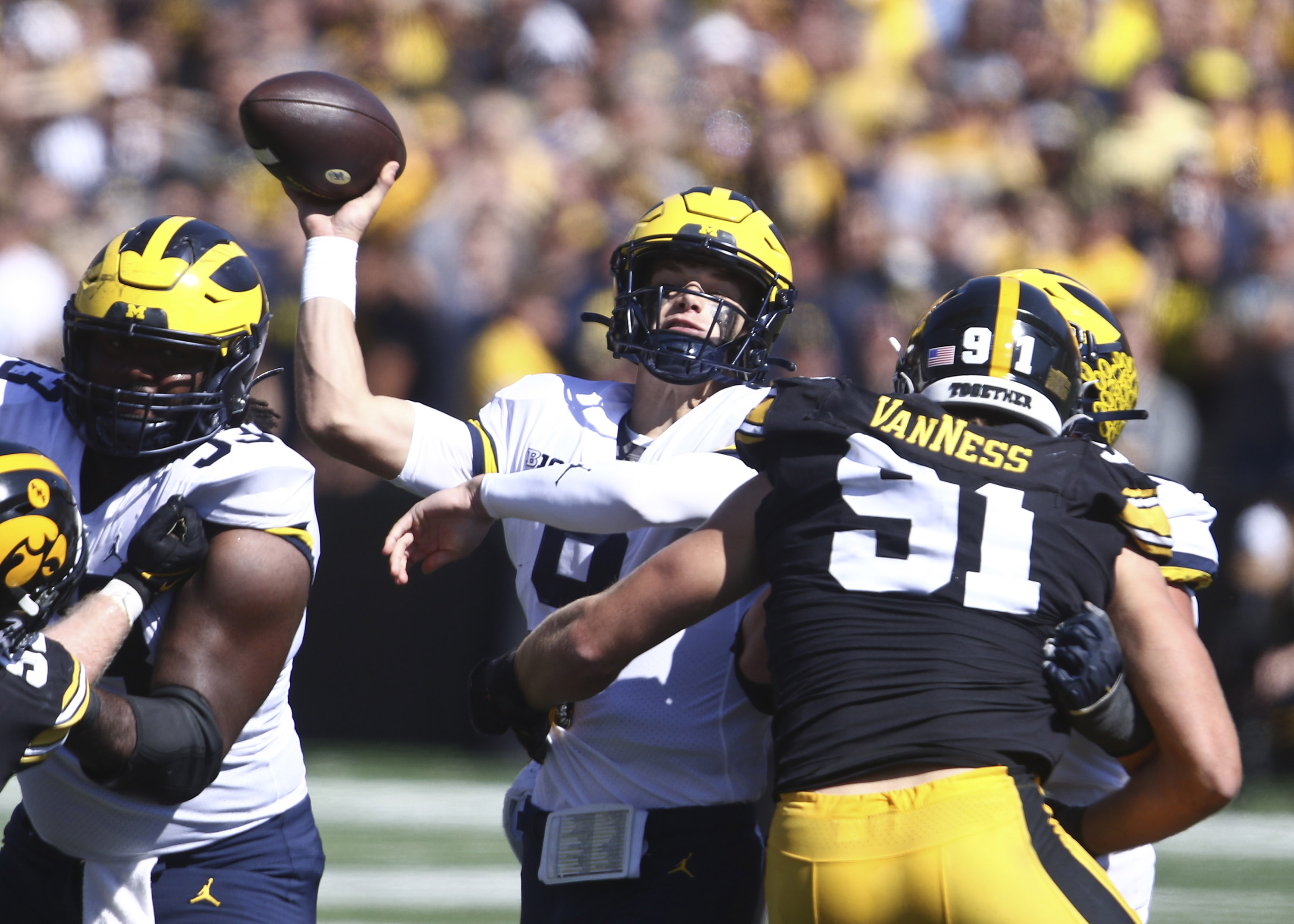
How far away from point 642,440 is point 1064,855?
1230mm

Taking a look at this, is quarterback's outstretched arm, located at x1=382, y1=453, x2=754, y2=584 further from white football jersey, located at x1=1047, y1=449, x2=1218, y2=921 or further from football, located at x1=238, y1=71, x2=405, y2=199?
football, located at x1=238, y1=71, x2=405, y2=199

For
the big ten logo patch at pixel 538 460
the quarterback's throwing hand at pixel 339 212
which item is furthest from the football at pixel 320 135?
the big ten logo patch at pixel 538 460

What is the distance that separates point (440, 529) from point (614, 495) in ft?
1.18

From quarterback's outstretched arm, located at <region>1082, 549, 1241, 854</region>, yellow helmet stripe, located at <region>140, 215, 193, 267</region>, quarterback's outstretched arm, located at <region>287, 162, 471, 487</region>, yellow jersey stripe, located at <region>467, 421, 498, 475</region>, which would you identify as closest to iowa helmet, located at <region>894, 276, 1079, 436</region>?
quarterback's outstretched arm, located at <region>1082, 549, 1241, 854</region>

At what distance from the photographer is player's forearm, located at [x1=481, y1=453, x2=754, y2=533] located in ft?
→ 8.30

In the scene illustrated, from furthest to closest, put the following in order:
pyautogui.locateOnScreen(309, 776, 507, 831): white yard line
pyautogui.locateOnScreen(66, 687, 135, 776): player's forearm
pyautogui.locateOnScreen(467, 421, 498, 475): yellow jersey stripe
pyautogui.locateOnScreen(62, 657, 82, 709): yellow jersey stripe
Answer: pyautogui.locateOnScreen(309, 776, 507, 831): white yard line → pyautogui.locateOnScreen(467, 421, 498, 475): yellow jersey stripe → pyautogui.locateOnScreen(66, 687, 135, 776): player's forearm → pyautogui.locateOnScreen(62, 657, 82, 709): yellow jersey stripe

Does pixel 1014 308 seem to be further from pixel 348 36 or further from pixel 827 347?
pixel 348 36

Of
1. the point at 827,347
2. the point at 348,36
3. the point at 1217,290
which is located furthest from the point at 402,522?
the point at 348,36

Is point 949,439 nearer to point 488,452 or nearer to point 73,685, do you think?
point 488,452

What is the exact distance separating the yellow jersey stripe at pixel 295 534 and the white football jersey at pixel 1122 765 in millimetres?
1383

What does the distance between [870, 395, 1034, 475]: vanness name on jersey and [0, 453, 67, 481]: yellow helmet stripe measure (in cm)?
125

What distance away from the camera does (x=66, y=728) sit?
237cm

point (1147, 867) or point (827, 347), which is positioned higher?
point (827, 347)

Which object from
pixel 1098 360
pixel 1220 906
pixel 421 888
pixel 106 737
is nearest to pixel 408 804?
pixel 421 888
